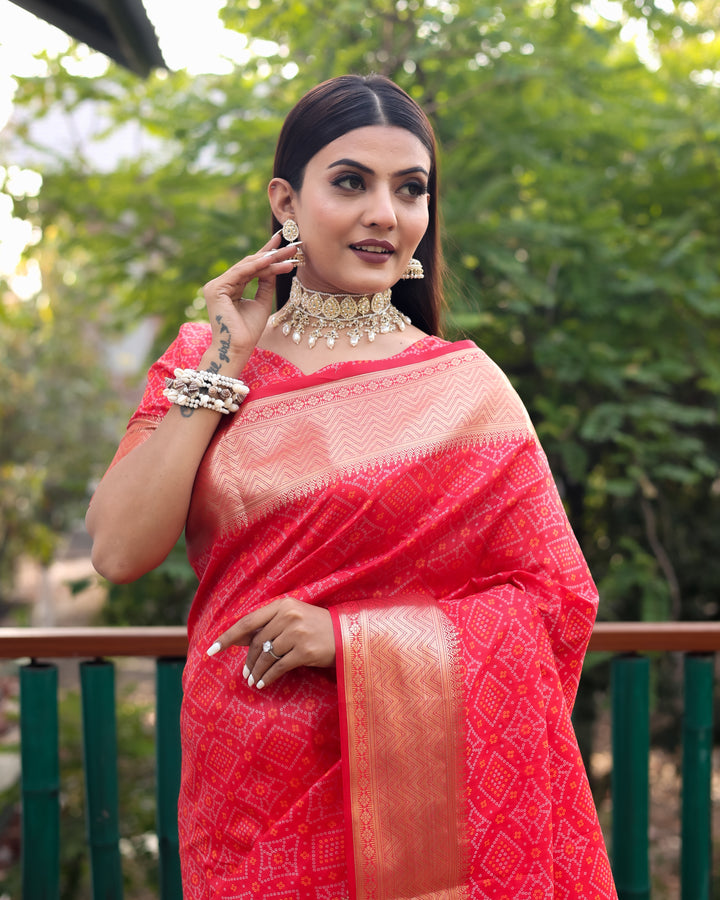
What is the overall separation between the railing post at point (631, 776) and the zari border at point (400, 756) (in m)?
0.85

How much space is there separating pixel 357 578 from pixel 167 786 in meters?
0.98

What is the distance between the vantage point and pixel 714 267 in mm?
3572

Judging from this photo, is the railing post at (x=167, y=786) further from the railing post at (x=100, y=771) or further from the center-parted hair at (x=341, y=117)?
the center-parted hair at (x=341, y=117)

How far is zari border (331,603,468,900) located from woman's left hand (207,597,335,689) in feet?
0.08

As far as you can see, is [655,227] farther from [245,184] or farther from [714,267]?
[245,184]

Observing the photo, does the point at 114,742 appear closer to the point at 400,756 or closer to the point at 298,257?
the point at 400,756

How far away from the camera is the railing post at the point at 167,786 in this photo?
6.87 feet

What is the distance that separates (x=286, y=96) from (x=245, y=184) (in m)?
0.40

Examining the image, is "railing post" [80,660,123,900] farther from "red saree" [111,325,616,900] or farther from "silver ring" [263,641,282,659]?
"silver ring" [263,641,282,659]

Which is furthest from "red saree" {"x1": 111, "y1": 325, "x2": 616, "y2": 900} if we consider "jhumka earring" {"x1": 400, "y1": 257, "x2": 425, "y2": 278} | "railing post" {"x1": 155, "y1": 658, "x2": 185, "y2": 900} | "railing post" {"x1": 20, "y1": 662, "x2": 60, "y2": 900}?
"railing post" {"x1": 20, "y1": 662, "x2": 60, "y2": 900}

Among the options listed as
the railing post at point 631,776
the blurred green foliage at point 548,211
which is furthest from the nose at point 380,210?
the blurred green foliage at point 548,211

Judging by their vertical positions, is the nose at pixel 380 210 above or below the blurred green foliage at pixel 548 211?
below

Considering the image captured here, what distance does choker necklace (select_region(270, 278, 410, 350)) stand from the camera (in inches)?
63.2

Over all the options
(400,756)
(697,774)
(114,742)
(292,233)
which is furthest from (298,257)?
(697,774)
